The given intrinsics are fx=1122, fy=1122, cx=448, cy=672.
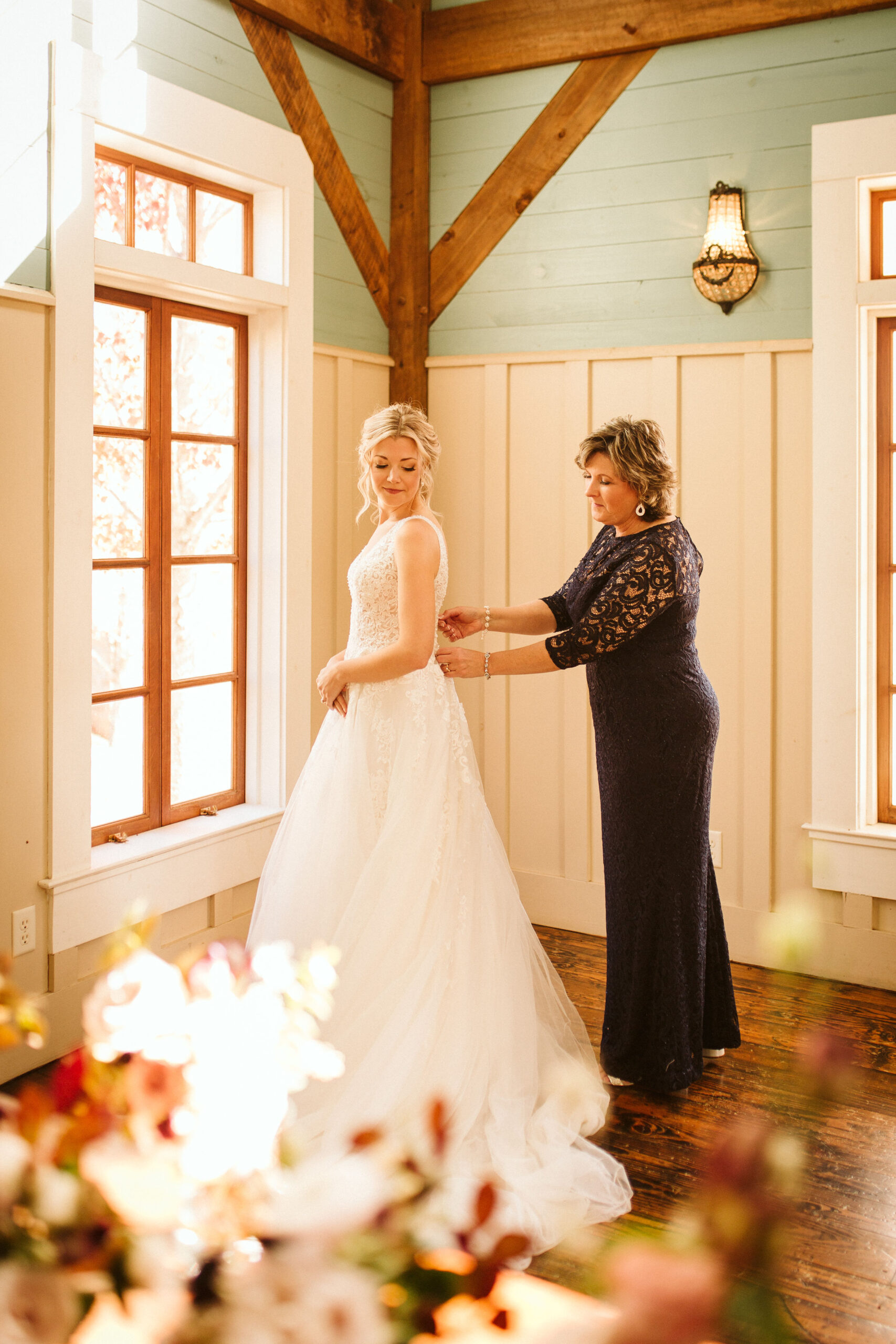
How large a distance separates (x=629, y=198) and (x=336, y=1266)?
13.0 feet

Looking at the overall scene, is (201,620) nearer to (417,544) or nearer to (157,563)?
(157,563)

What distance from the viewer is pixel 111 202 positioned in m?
3.19

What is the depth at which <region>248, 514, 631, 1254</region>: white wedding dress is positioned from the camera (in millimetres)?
Result: 2418

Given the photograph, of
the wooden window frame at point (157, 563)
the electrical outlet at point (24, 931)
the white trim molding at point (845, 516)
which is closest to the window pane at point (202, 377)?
the wooden window frame at point (157, 563)

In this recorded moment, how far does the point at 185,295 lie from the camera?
3402mm

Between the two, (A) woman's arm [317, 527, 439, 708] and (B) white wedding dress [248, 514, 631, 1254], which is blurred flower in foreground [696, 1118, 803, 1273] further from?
(A) woman's arm [317, 527, 439, 708]

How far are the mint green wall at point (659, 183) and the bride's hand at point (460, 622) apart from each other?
4.71 ft

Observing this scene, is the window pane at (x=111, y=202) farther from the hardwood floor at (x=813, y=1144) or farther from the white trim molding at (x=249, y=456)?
the hardwood floor at (x=813, y=1144)

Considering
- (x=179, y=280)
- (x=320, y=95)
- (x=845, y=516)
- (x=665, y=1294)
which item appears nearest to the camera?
(x=665, y=1294)

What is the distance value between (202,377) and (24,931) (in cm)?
177

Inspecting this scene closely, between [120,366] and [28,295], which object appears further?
[120,366]

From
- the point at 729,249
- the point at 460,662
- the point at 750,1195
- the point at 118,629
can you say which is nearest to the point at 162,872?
the point at 118,629

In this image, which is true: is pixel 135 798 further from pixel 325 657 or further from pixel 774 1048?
pixel 774 1048

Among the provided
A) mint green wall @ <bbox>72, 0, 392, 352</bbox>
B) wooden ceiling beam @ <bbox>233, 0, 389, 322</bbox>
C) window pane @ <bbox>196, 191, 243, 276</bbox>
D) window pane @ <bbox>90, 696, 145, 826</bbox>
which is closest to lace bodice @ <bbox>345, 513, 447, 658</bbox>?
window pane @ <bbox>90, 696, 145, 826</bbox>
